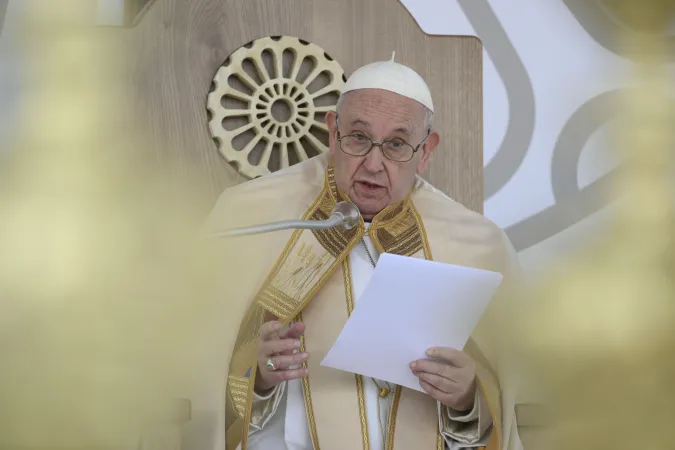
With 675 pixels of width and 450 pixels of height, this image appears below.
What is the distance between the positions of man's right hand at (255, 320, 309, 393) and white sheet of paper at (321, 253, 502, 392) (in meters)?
0.07

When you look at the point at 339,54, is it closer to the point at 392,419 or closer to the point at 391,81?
the point at 391,81

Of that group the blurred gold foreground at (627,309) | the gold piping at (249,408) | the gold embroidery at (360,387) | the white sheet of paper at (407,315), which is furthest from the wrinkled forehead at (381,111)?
the blurred gold foreground at (627,309)

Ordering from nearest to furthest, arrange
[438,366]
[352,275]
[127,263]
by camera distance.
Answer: [127,263], [438,366], [352,275]

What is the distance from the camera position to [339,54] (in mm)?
2197

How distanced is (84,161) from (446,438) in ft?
4.63

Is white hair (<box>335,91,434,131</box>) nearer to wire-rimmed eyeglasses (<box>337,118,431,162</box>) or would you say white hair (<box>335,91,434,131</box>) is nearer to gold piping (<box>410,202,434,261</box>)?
wire-rimmed eyeglasses (<box>337,118,431,162</box>)

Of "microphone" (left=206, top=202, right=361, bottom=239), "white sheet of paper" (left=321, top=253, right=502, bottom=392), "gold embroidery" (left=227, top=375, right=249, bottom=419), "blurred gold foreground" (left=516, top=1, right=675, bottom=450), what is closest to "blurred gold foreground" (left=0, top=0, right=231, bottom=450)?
"microphone" (left=206, top=202, right=361, bottom=239)

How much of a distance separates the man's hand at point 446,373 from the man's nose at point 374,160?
51 cm

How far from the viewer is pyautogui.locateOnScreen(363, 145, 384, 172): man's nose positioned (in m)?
1.81

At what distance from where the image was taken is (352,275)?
1850 millimetres

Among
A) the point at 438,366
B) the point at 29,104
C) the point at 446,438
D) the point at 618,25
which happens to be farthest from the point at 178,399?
the point at 446,438

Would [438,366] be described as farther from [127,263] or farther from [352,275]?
[127,263]

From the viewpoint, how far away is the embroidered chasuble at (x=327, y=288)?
5.42 ft

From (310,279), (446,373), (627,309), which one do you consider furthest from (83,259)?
(310,279)
